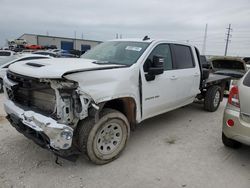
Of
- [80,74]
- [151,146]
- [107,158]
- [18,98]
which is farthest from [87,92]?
[151,146]

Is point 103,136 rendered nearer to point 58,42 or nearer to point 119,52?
point 119,52

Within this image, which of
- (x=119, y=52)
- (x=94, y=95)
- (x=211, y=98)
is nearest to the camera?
(x=94, y=95)

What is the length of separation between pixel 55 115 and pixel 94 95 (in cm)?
60

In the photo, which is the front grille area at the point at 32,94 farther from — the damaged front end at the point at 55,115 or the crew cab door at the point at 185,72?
the crew cab door at the point at 185,72

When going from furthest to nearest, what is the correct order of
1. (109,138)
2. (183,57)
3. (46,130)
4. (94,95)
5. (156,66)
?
(183,57), (156,66), (109,138), (94,95), (46,130)

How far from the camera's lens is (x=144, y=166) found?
140 inches

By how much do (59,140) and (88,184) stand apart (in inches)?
27.8

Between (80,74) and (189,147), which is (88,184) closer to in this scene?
(80,74)

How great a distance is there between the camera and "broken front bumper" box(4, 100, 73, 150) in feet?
9.68

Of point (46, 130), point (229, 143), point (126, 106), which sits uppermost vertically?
point (126, 106)

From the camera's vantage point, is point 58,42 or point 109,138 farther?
point 58,42

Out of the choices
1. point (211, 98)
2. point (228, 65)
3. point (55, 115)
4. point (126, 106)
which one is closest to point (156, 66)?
point (126, 106)

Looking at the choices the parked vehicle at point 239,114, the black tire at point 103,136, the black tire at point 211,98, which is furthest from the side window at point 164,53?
the black tire at point 211,98

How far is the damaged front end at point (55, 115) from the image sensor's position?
296 cm
